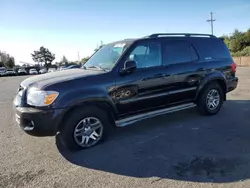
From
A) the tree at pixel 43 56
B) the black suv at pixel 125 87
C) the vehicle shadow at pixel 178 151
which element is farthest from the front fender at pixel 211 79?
the tree at pixel 43 56

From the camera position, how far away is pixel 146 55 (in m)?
5.24

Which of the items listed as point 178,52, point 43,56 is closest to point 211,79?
point 178,52

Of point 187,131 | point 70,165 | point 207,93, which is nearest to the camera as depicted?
point 70,165

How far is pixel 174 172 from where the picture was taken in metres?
3.57

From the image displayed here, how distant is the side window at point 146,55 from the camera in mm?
5059

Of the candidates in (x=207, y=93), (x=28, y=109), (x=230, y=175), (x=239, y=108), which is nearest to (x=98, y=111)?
(x=28, y=109)

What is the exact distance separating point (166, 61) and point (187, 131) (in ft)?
4.90

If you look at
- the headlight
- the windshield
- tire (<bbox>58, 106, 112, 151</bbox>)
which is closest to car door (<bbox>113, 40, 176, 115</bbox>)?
the windshield

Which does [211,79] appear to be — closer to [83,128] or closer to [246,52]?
[83,128]

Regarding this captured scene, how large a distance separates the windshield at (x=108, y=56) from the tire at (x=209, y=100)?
7.69ft

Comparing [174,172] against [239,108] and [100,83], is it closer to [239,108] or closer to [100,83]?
[100,83]

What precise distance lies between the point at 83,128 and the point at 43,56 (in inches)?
4052

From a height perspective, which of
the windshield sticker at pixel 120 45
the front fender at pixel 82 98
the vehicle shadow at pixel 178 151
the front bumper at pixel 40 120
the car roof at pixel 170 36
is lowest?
the vehicle shadow at pixel 178 151

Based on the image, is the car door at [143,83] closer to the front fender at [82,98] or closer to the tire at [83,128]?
the front fender at [82,98]
